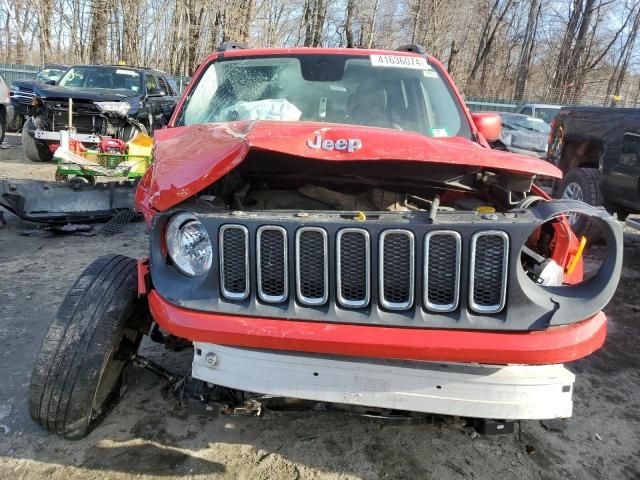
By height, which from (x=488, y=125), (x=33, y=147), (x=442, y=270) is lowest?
(x=33, y=147)

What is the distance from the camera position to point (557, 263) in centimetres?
220

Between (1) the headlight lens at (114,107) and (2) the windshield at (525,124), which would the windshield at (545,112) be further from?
(1) the headlight lens at (114,107)

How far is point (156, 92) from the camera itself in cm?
1128

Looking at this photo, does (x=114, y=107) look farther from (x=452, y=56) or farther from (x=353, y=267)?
(x=452, y=56)

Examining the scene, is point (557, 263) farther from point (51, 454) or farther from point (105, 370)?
point (51, 454)

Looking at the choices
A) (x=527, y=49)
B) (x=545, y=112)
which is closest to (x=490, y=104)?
(x=545, y=112)

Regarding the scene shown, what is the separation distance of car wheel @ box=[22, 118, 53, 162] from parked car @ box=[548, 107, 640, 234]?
358 inches

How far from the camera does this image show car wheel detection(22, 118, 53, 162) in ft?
33.0

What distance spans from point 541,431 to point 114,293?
7.44 ft

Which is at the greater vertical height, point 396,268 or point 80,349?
point 396,268

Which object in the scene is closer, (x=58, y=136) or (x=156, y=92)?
(x=58, y=136)

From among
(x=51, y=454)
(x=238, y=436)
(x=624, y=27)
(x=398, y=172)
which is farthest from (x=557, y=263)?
(x=624, y=27)

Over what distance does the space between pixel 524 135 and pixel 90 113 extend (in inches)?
383

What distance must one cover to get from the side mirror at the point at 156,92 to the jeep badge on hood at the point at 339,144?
9.65m
